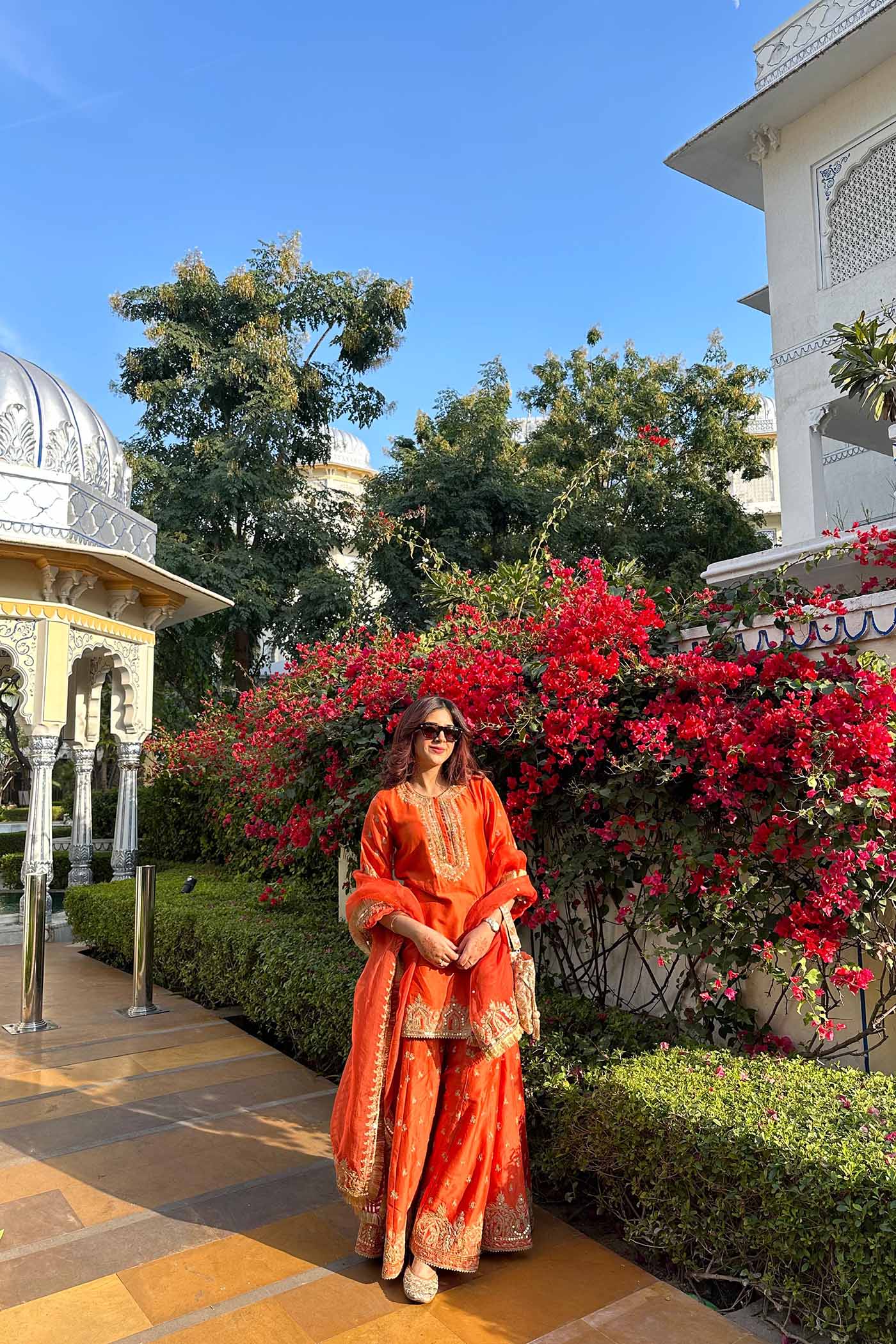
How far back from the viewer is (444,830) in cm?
285

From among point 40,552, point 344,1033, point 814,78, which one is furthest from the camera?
point 814,78

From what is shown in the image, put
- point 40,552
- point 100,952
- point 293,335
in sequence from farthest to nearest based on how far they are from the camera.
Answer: point 293,335
point 100,952
point 40,552

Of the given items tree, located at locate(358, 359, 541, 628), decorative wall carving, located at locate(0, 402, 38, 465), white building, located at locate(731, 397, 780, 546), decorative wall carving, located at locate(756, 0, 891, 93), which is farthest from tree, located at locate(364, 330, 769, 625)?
white building, located at locate(731, 397, 780, 546)

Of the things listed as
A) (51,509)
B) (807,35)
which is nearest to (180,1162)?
(51,509)

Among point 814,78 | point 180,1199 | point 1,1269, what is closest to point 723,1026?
point 180,1199

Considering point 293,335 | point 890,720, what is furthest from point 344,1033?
point 293,335

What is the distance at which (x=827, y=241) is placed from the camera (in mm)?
9648

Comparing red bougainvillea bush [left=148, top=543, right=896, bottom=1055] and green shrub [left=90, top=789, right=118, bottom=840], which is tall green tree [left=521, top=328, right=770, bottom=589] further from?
red bougainvillea bush [left=148, top=543, right=896, bottom=1055]

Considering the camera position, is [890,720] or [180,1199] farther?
[180,1199]

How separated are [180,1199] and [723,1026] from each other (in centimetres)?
207

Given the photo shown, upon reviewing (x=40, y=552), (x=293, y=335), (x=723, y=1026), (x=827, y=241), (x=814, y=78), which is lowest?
(x=723, y=1026)

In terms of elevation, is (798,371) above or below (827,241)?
below

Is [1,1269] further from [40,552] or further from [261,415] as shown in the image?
[261,415]

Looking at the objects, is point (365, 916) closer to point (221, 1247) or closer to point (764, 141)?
point (221, 1247)
